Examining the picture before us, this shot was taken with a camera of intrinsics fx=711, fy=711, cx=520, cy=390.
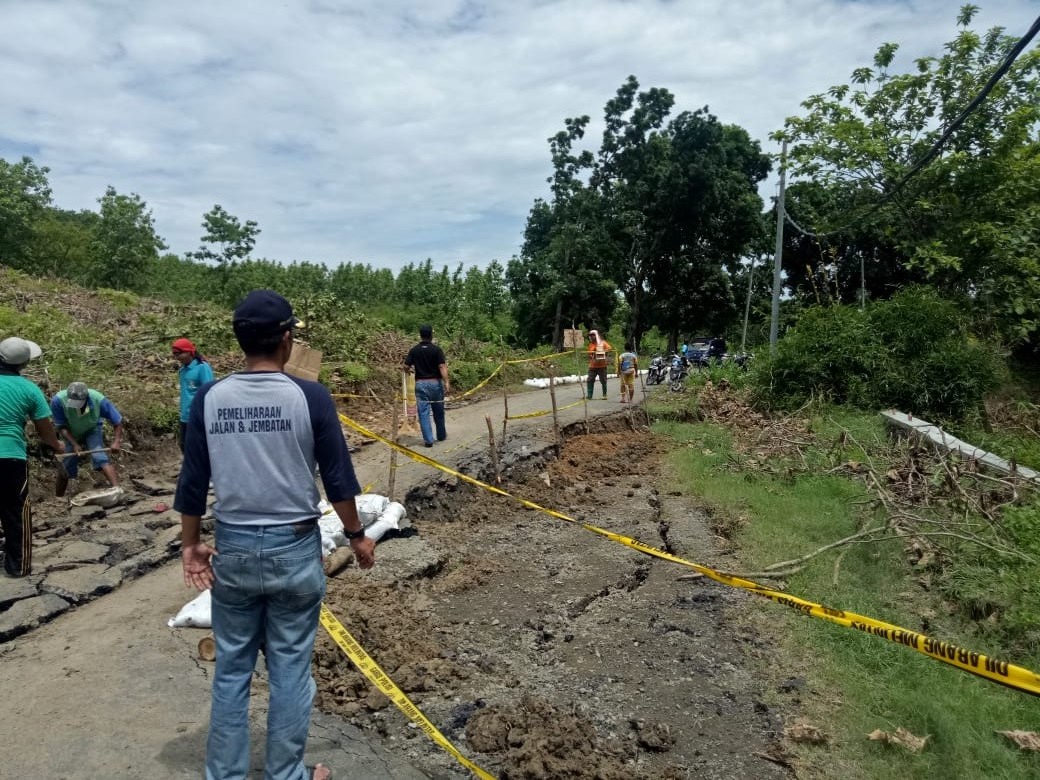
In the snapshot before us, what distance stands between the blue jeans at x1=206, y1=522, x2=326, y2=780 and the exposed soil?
1045 millimetres

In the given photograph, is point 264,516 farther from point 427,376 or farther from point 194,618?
point 427,376

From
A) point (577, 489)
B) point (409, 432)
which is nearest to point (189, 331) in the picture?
point (409, 432)

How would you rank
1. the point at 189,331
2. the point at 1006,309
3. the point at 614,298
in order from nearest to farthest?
the point at 189,331 < the point at 1006,309 < the point at 614,298

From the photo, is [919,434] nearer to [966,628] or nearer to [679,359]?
[966,628]

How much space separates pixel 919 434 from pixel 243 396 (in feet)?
27.8

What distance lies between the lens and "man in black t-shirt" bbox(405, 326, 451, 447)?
9703 millimetres

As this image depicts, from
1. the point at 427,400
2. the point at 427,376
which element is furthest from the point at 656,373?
the point at 427,376

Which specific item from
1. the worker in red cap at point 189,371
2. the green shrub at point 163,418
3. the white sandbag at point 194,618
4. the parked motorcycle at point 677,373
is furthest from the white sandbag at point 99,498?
the parked motorcycle at point 677,373

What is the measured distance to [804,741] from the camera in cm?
366

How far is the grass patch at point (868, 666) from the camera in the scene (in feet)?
11.3

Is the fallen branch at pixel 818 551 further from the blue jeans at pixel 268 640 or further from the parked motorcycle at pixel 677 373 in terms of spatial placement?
the parked motorcycle at pixel 677 373

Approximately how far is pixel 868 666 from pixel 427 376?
6723mm

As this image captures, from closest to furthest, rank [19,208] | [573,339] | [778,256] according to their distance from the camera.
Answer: [573,339], [778,256], [19,208]

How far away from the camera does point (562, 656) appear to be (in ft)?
16.0
